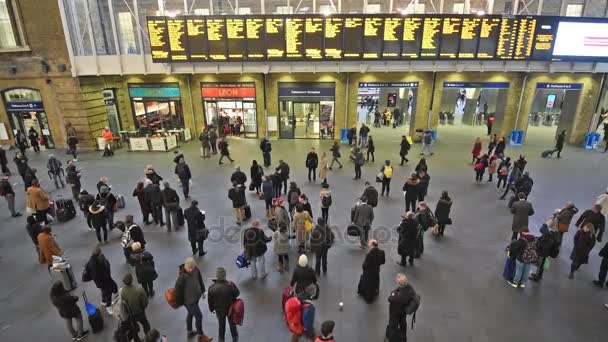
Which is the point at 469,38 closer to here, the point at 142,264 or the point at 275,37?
the point at 275,37

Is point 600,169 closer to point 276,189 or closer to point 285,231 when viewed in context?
point 276,189

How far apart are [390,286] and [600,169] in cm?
1321

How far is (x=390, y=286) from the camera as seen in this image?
7.05m

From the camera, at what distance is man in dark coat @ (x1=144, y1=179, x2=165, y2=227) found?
9164mm

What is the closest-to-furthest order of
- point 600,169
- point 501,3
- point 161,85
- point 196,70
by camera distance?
1. point 600,169
2. point 196,70
3. point 501,3
4. point 161,85

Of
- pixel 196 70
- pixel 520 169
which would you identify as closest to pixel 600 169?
A: pixel 520 169

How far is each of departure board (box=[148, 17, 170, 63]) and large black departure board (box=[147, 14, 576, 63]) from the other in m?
0.04

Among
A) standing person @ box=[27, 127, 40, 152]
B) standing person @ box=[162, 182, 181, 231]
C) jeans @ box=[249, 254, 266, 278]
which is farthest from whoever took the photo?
standing person @ box=[27, 127, 40, 152]

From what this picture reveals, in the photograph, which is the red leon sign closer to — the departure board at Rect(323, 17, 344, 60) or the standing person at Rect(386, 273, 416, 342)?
the departure board at Rect(323, 17, 344, 60)

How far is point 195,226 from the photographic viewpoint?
7699 millimetres

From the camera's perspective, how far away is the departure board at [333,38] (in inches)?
573

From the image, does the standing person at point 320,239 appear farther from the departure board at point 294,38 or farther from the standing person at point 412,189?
the departure board at point 294,38

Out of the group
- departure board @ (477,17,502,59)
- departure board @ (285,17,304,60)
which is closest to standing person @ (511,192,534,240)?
departure board @ (477,17,502,59)

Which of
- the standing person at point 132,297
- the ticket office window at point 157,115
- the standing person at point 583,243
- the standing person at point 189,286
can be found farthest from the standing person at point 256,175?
the ticket office window at point 157,115
